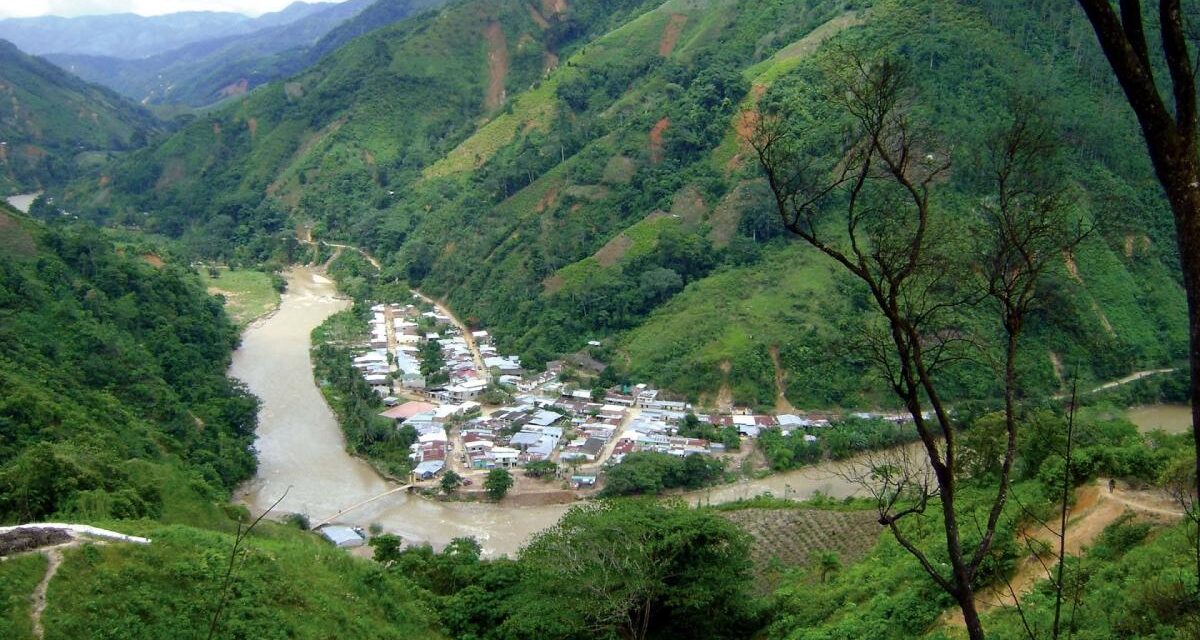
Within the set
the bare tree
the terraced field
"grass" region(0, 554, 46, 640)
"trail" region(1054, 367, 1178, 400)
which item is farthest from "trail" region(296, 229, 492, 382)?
the bare tree

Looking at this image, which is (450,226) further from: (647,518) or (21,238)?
(647,518)

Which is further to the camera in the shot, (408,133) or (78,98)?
(78,98)

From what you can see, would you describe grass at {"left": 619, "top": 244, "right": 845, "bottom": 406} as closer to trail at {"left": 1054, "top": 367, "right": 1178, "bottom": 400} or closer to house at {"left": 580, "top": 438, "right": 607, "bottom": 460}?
house at {"left": 580, "top": 438, "right": 607, "bottom": 460}

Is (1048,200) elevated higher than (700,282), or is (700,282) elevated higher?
(1048,200)

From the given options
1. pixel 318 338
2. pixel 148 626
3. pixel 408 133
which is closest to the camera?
pixel 148 626

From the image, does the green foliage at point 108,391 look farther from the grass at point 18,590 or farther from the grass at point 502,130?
the grass at point 502,130

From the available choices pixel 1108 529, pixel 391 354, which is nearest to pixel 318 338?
pixel 391 354
